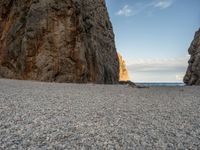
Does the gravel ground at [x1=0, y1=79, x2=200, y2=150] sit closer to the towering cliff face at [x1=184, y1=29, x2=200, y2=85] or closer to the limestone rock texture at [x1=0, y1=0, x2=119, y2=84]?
the limestone rock texture at [x1=0, y1=0, x2=119, y2=84]

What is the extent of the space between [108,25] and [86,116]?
19591 mm

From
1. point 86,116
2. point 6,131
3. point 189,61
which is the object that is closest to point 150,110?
point 86,116

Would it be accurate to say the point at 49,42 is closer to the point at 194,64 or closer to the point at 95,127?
the point at 95,127

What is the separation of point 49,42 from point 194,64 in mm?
15545

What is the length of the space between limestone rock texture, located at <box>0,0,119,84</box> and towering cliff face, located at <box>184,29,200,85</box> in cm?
1040

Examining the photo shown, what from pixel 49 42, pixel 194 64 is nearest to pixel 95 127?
pixel 49 42

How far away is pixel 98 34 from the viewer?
2058 centimetres

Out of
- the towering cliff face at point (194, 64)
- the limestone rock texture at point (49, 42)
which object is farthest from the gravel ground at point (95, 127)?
the towering cliff face at point (194, 64)

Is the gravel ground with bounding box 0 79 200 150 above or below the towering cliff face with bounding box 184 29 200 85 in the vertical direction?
below

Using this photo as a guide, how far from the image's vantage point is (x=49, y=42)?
15945 millimetres

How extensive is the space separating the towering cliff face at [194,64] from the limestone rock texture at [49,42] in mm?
10400

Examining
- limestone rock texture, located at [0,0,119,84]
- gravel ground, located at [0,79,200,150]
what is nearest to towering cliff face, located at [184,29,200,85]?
limestone rock texture, located at [0,0,119,84]

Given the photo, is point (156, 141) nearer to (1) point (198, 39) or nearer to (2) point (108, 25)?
(2) point (108, 25)

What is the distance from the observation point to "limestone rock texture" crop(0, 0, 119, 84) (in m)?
15.7
